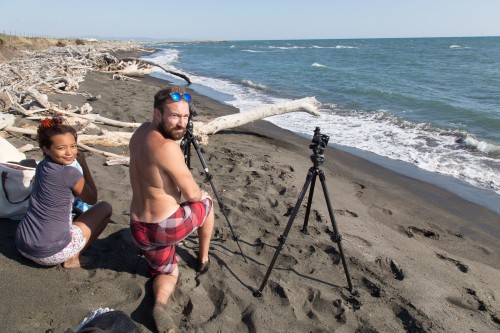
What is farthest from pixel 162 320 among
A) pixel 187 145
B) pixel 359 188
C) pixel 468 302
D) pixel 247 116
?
pixel 247 116


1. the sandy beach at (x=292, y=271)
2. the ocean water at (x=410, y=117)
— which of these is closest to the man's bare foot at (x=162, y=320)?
the sandy beach at (x=292, y=271)

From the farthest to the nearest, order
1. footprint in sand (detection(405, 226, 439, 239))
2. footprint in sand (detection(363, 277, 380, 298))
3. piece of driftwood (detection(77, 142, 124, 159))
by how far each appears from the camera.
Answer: piece of driftwood (detection(77, 142, 124, 159))
footprint in sand (detection(405, 226, 439, 239))
footprint in sand (detection(363, 277, 380, 298))

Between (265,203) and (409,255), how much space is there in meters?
1.73

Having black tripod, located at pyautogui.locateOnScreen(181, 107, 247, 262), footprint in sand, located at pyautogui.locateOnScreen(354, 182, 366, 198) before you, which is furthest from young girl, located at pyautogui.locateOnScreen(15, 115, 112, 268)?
footprint in sand, located at pyautogui.locateOnScreen(354, 182, 366, 198)

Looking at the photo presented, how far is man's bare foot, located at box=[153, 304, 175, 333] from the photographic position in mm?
2377

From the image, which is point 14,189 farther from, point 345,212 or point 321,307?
point 345,212

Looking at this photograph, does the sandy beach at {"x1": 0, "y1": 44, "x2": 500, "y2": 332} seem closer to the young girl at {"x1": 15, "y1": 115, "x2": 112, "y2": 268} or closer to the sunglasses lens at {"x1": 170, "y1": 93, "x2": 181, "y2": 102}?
the young girl at {"x1": 15, "y1": 115, "x2": 112, "y2": 268}

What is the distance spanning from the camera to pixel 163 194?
258 centimetres

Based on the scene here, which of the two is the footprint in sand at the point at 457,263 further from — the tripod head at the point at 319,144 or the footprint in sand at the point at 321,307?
the tripod head at the point at 319,144

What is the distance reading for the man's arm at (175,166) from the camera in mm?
2400

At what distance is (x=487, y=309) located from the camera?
3.05 m

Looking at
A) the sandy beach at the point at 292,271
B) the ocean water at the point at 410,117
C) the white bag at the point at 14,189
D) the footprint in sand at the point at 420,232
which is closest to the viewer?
the sandy beach at the point at 292,271

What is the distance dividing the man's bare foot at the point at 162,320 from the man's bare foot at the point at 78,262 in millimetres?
872

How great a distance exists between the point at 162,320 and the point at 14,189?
195 cm
